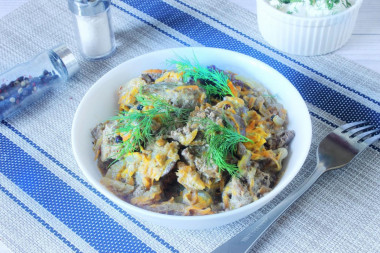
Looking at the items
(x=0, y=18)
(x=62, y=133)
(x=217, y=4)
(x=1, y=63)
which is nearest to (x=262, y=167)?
(x=62, y=133)

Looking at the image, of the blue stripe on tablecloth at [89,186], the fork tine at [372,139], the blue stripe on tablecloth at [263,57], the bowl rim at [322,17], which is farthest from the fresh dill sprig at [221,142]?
the bowl rim at [322,17]

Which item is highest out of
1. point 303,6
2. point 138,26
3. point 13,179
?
point 303,6

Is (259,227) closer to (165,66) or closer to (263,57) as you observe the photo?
(165,66)

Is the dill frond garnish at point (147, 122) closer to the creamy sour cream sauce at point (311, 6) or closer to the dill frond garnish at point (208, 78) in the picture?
the dill frond garnish at point (208, 78)

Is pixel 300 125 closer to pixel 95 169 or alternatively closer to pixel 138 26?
pixel 95 169

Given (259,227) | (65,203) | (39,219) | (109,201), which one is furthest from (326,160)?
(39,219)

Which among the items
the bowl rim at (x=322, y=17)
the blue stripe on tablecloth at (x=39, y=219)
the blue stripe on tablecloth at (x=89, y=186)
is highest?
the bowl rim at (x=322, y=17)
